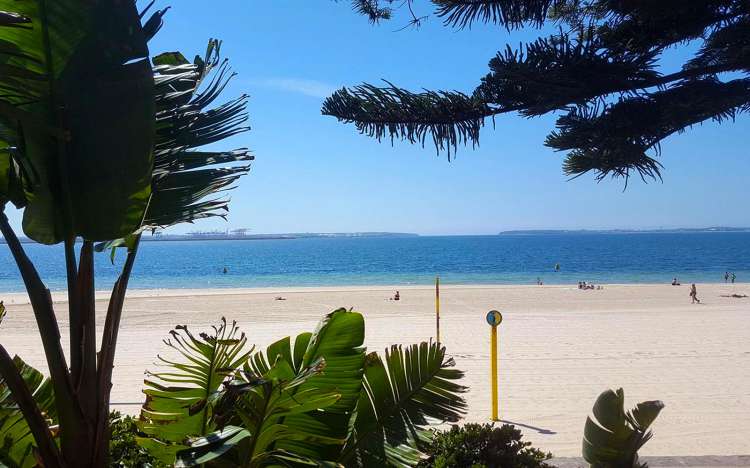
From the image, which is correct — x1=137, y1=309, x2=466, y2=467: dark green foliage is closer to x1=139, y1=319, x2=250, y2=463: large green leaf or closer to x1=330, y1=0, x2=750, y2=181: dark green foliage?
x1=139, y1=319, x2=250, y2=463: large green leaf

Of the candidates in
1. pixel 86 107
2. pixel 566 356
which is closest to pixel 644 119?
pixel 86 107

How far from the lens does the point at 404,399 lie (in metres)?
2.76

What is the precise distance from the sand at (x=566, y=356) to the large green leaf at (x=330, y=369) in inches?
134

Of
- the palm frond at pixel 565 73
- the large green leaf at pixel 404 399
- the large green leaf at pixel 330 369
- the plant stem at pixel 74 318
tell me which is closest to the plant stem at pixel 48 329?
the plant stem at pixel 74 318

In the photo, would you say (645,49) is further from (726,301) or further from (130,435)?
(726,301)

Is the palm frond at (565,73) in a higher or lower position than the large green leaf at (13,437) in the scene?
higher

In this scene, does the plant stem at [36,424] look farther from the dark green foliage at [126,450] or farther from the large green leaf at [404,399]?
the large green leaf at [404,399]

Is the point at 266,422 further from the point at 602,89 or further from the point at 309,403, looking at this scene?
the point at 602,89

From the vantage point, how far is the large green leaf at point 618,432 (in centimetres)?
339

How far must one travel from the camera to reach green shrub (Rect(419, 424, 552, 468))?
132 inches

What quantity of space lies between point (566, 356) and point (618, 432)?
720cm

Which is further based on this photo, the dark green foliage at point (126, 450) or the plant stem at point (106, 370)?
the dark green foliage at point (126, 450)

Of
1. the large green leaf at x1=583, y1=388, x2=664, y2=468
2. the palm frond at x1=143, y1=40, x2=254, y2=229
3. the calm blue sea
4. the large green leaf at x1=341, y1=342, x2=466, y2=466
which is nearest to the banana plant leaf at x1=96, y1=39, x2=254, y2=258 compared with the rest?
the palm frond at x1=143, y1=40, x2=254, y2=229

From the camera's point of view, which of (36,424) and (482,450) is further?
(482,450)
